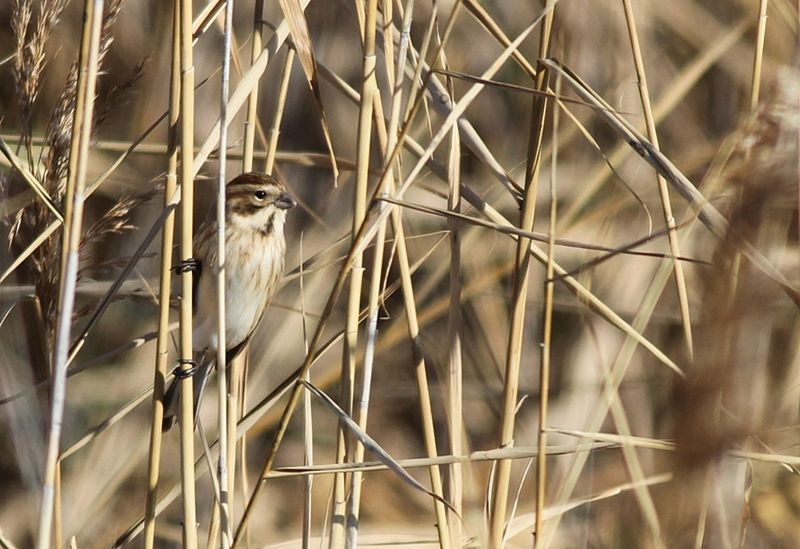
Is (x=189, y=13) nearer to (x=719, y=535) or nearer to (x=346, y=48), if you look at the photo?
(x=719, y=535)

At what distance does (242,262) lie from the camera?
247cm

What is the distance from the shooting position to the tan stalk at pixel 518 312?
1.67 meters

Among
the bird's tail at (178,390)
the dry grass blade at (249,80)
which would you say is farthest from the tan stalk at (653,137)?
the bird's tail at (178,390)

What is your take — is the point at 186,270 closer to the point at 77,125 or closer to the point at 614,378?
the point at 77,125

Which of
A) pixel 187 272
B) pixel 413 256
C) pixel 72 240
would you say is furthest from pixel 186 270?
pixel 413 256

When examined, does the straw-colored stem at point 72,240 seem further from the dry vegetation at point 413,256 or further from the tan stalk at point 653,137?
the tan stalk at point 653,137

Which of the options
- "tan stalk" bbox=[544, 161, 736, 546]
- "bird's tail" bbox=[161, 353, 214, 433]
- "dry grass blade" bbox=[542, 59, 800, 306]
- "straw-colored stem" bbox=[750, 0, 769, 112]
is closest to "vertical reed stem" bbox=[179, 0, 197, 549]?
"bird's tail" bbox=[161, 353, 214, 433]

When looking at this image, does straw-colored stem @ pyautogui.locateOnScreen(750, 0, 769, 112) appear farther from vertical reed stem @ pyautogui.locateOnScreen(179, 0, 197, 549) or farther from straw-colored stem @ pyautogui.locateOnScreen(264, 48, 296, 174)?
vertical reed stem @ pyautogui.locateOnScreen(179, 0, 197, 549)

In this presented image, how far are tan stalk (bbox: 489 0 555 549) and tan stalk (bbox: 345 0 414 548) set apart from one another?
0.22 meters

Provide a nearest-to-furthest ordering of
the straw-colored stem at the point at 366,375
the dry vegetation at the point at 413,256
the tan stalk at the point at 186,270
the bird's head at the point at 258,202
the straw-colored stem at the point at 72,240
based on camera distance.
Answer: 1. the straw-colored stem at the point at 72,240
2. the tan stalk at the point at 186,270
3. the dry vegetation at the point at 413,256
4. the straw-colored stem at the point at 366,375
5. the bird's head at the point at 258,202

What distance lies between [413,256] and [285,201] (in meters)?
0.74

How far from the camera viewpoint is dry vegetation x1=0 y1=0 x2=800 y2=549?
5.15ft

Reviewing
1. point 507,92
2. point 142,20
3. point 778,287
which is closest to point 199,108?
point 142,20

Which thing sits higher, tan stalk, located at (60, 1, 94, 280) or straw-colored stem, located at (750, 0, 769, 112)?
straw-colored stem, located at (750, 0, 769, 112)
